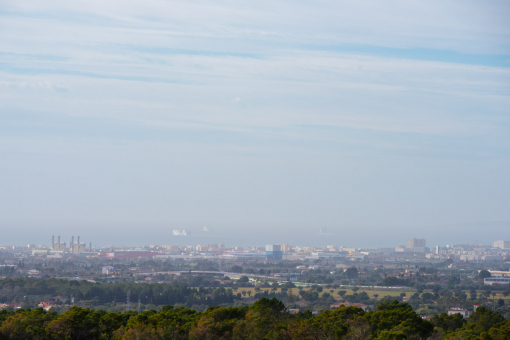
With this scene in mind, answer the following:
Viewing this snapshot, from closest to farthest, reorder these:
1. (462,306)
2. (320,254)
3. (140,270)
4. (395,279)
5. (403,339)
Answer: (403,339) → (462,306) → (395,279) → (140,270) → (320,254)

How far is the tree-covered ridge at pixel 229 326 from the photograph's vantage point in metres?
20.9

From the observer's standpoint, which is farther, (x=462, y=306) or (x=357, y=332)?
(x=462, y=306)

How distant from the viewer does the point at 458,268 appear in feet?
411

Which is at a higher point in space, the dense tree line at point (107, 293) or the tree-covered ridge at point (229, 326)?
the tree-covered ridge at point (229, 326)

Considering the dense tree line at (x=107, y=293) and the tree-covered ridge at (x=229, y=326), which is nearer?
the tree-covered ridge at (x=229, y=326)

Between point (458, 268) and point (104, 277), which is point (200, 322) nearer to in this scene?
point (104, 277)

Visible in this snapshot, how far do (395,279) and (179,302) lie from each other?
131 feet

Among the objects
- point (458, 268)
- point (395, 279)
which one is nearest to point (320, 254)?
point (458, 268)

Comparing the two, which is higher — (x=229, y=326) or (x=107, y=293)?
(x=229, y=326)

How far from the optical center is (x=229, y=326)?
22.8 metres

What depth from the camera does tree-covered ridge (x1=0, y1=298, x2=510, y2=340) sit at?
68.5 ft

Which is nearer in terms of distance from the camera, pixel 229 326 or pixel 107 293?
pixel 229 326

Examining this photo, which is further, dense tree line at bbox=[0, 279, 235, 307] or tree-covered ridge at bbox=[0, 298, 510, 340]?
dense tree line at bbox=[0, 279, 235, 307]

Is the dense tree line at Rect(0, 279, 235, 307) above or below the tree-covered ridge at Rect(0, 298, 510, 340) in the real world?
below
